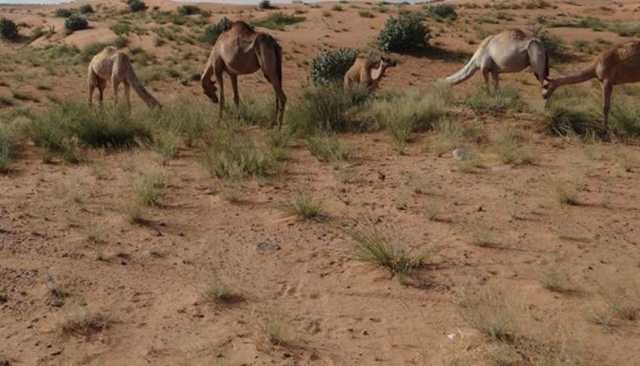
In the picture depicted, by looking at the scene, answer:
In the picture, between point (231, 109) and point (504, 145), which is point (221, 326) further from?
point (231, 109)

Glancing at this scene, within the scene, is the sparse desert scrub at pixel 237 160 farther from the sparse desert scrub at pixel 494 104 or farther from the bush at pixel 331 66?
the bush at pixel 331 66

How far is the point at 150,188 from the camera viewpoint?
8.06 metres

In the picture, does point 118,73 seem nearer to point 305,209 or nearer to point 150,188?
point 150,188

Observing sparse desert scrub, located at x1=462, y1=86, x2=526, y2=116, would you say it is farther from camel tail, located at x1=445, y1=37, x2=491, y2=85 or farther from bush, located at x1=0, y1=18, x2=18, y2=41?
bush, located at x1=0, y1=18, x2=18, y2=41

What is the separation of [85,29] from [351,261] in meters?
36.5

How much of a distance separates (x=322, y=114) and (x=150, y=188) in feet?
14.6

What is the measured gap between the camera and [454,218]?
7.46m

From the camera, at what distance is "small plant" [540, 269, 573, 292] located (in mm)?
5711

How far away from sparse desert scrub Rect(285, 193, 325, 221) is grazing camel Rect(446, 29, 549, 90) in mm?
5781

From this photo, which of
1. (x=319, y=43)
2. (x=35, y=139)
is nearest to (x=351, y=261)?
(x=35, y=139)

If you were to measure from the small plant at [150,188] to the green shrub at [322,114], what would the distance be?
337cm

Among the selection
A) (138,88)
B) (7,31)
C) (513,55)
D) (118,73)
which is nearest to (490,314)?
(513,55)

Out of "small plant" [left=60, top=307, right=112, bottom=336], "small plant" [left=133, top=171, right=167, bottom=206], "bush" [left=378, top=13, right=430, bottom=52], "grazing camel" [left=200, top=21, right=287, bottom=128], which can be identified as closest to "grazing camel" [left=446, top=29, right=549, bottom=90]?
"grazing camel" [left=200, top=21, right=287, bottom=128]

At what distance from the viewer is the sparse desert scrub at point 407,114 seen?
10773 mm
